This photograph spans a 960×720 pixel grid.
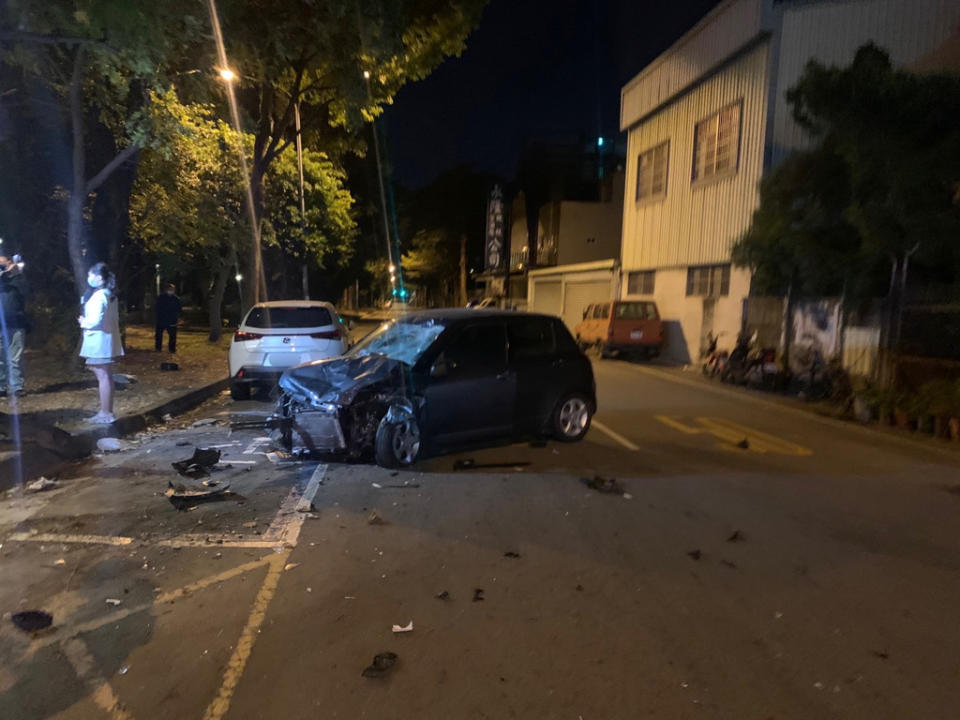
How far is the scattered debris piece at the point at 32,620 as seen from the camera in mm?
3791

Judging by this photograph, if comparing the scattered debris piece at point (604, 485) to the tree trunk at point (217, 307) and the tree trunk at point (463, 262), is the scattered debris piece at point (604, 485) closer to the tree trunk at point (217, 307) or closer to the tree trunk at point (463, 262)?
→ the tree trunk at point (217, 307)

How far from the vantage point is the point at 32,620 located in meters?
3.86

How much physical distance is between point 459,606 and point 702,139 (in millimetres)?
18817

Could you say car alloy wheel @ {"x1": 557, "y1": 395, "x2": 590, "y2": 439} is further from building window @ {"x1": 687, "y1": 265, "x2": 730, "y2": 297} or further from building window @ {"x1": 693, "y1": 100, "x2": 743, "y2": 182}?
building window @ {"x1": 693, "y1": 100, "x2": 743, "y2": 182}

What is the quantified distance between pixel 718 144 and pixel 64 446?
57.0 feet

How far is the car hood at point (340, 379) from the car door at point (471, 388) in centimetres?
47

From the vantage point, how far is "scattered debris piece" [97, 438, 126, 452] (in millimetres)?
7824

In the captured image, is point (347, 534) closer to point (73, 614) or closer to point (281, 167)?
point (73, 614)

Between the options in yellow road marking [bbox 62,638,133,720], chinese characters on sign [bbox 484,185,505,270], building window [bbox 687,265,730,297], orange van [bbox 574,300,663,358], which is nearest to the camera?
yellow road marking [bbox 62,638,133,720]

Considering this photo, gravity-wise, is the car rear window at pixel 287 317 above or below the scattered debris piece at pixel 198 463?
above

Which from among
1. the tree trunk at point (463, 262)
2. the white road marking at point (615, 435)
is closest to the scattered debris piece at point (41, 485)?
the white road marking at point (615, 435)

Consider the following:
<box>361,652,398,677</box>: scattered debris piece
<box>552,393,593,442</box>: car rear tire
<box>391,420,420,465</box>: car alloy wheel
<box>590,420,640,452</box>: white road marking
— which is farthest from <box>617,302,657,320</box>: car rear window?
<box>361,652,398,677</box>: scattered debris piece

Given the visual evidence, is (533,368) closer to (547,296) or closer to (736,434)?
(736,434)

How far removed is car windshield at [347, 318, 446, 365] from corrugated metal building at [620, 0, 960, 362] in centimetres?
1109
